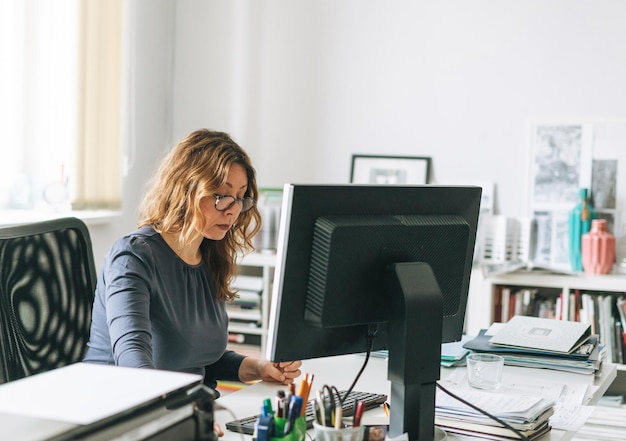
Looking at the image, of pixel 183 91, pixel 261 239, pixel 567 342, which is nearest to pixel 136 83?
pixel 183 91

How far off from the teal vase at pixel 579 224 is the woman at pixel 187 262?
2.02 m

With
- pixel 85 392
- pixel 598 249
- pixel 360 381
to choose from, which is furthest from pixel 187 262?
pixel 598 249

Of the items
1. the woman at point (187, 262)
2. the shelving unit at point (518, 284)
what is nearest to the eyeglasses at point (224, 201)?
the woman at point (187, 262)

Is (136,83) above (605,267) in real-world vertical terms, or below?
above

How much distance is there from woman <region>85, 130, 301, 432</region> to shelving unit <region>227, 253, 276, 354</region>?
1.70 m

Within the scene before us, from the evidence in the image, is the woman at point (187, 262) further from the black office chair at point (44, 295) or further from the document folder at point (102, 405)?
the document folder at point (102, 405)

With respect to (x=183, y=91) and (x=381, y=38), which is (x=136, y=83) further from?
(x=381, y=38)

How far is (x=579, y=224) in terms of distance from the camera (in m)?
3.68

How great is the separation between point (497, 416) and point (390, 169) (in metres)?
2.54

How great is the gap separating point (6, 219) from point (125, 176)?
905 mm

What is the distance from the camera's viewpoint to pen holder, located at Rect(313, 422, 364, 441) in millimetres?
1280

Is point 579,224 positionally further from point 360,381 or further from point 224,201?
point 224,201

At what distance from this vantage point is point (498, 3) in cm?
388

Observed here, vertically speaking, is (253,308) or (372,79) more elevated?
(372,79)
